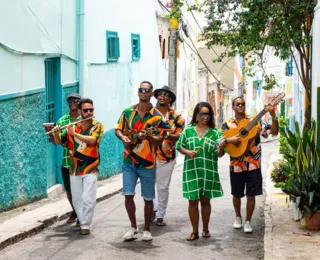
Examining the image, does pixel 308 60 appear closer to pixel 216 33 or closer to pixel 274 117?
pixel 216 33

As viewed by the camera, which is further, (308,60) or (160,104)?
(308,60)

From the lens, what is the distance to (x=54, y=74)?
13.4 meters

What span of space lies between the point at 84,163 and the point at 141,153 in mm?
873

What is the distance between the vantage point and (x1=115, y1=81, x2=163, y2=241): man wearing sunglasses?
8.52 meters

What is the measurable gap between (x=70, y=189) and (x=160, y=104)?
1665 millimetres

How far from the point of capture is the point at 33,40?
11.8 m

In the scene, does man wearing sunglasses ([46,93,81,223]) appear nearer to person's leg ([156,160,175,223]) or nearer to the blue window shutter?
person's leg ([156,160,175,223])

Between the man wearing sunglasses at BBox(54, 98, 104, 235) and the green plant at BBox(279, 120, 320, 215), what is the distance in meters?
2.52

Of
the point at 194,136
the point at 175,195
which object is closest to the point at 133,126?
the point at 194,136

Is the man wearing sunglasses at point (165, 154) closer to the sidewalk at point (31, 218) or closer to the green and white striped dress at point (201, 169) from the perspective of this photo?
the green and white striped dress at point (201, 169)

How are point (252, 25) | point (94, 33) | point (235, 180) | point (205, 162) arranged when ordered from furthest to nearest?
point (94, 33) < point (252, 25) < point (235, 180) < point (205, 162)

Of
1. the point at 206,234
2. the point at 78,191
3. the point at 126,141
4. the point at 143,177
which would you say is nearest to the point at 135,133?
the point at 126,141

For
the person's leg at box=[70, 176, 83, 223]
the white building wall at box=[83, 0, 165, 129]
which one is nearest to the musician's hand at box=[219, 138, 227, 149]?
the person's leg at box=[70, 176, 83, 223]

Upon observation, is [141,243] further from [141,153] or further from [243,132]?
[243,132]
